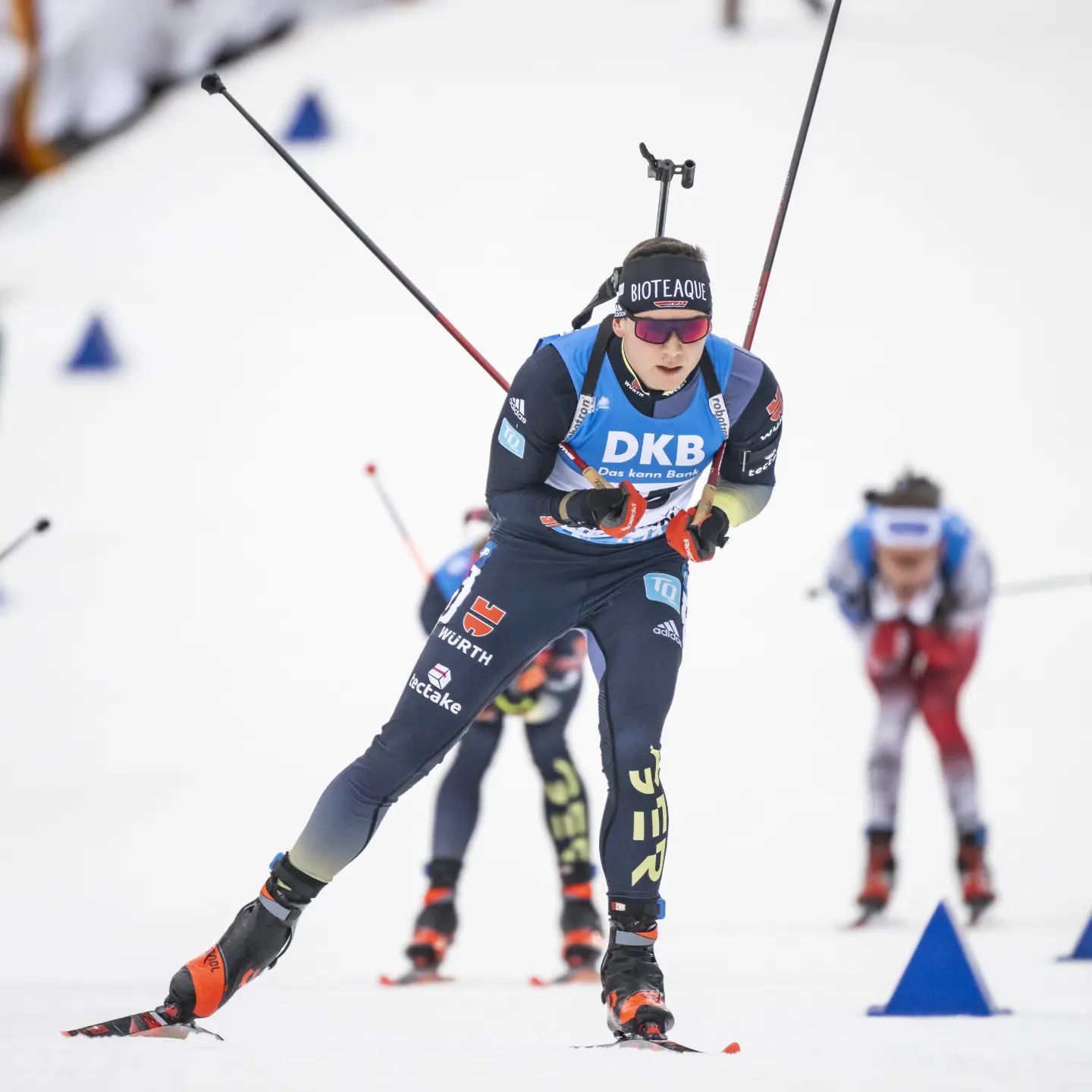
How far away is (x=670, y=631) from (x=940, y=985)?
140 centimetres

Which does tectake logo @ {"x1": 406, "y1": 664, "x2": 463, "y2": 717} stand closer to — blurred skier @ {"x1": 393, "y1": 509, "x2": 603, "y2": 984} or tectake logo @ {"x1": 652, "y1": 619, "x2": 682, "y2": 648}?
tectake logo @ {"x1": 652, "y1": 619, "x2": 682, "y2": 648}

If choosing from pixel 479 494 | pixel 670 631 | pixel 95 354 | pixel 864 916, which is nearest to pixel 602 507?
pixel 670 631

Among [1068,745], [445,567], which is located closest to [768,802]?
[1068,745]

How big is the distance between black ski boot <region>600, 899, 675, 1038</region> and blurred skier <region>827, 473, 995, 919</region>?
350 centimetres

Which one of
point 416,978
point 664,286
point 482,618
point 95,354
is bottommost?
point 416,978

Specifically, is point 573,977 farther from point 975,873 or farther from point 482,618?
point 482,618

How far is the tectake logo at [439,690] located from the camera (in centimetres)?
438

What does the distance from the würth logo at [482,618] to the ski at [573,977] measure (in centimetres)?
241

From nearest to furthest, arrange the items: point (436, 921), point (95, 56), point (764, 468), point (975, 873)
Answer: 1. point (764, 468)
2. point (436, 921)
3. point (975, 873)
4. point (95, 56)

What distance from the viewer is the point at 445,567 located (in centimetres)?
691

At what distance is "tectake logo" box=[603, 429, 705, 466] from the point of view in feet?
14.4

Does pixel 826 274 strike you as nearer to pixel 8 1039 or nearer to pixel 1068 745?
pixel 1068 745

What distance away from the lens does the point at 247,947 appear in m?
4.33

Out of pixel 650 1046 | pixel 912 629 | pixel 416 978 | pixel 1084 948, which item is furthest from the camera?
pixel 912 629
